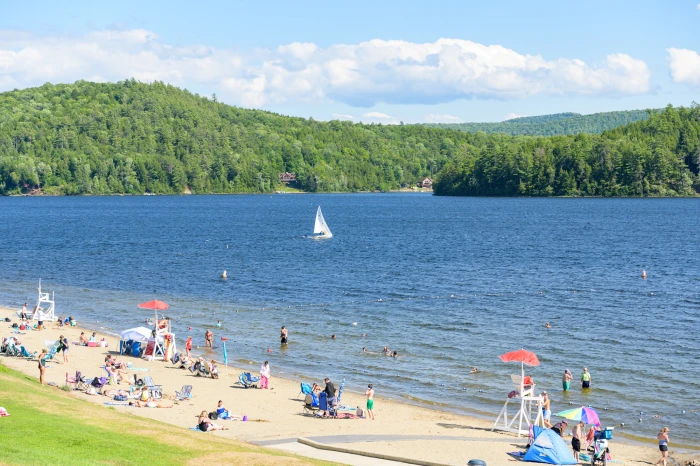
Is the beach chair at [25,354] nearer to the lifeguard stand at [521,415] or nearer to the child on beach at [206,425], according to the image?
the child on beach at [206,425]

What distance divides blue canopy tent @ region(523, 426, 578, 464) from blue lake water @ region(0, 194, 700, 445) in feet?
20.1

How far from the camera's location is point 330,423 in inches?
1248

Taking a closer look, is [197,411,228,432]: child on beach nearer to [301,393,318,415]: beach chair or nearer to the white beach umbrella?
[301,393,318,415]: beach chair

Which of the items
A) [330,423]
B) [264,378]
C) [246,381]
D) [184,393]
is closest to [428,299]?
[264,378]

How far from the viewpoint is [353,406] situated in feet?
113

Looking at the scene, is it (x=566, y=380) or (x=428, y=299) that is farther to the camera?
(x=428, y=299)

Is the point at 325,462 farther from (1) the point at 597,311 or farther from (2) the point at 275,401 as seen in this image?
(1) the point at 597,311

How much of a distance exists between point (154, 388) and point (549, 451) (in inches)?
671

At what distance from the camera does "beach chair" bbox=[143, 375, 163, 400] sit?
33.9m

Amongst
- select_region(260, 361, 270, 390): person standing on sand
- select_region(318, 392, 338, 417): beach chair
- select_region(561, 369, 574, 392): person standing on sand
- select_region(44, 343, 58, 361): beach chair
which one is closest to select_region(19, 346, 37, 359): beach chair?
select_region(44, 343, 58, 361): beach chair

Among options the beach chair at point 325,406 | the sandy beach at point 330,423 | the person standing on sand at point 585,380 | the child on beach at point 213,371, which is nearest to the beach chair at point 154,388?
the sandy beach at point 330,423

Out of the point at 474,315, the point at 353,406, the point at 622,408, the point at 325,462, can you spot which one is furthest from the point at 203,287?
the point at 325,462

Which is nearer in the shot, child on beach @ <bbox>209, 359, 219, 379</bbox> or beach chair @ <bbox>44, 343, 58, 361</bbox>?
child on beach @ <bbox>209, 359, 219, 379</bbox>

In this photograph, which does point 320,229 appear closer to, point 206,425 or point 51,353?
point 51,353
